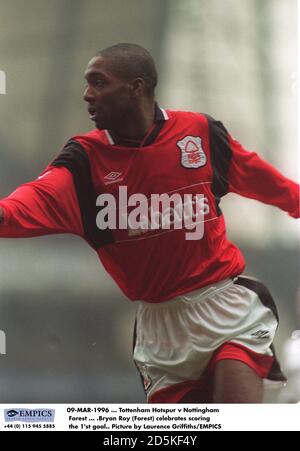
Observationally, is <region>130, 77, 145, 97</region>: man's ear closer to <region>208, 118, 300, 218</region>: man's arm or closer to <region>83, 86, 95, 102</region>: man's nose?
<region>83, 86, 95, 102</region>: man's nose

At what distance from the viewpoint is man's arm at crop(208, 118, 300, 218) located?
169 inches

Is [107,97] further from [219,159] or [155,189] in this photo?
[219,159]

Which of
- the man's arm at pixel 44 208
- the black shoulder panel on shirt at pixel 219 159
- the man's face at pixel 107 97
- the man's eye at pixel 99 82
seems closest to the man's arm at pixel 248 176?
the black shoulder panel on shirt at pixel 219 159

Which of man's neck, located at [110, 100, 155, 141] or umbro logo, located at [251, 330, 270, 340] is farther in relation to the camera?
man's neck, located at [110, 100, 155, 141]

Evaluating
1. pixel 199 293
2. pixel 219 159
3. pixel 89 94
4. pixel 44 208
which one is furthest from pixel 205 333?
pixel 89 94

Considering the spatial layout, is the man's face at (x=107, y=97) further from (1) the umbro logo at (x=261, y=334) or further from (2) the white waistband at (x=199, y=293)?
(1) the umbro logo at (x=261, y=334)

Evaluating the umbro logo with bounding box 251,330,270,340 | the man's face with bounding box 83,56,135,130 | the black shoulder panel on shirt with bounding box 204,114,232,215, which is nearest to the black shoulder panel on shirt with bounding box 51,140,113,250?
the man's face with bounding box 83,56,135,130

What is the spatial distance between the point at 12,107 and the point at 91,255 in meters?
0.83

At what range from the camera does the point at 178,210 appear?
4.25m

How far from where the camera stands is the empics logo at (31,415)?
14.3ft

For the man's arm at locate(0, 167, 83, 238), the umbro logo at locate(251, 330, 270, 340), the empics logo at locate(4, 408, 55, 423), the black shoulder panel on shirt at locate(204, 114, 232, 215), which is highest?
the black shoulder panel on shirt at locate(204, 114, 232, 215)

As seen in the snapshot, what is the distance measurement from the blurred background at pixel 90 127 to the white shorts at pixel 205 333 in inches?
6.1

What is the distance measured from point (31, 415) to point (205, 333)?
37.6 inches

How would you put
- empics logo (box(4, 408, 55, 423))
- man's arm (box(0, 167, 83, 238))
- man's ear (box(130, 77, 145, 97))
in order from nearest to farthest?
man's arm (box(0, 167, 83, 238)) < man's ear (box(130, 77, 145, 97)) < empics logo (box(4, 408, 55, 423))
